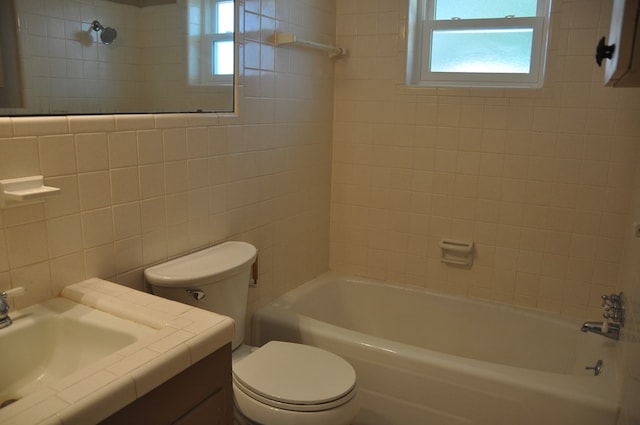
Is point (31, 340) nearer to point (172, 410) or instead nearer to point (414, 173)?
point (172, 410)

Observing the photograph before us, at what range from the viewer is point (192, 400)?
3.83 ft

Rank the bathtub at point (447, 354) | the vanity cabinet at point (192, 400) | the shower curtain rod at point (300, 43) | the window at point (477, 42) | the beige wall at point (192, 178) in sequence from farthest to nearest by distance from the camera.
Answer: the window at point (477, 42), the shower curtain rod at point (300, 43), the bathtub at point (447, 354), the beige wall at point (192, 178), the vanity cabinet at point (192, 400)

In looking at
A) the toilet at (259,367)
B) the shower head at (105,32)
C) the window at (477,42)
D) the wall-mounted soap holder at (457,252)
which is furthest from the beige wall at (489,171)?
the shower head at (105,32)

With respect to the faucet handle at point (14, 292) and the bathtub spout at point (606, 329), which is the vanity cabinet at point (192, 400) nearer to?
the faucet handle at point (14, 292)

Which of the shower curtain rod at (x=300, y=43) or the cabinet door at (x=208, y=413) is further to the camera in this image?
the shower curtain rod at (x=300, y=43)

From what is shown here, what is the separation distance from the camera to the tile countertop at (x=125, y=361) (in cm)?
89

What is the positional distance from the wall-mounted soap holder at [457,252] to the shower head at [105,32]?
174cm

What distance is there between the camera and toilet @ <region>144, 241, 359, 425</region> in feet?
5.36

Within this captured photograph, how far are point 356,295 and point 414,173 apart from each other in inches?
28.2

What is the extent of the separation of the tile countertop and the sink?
0.16ft

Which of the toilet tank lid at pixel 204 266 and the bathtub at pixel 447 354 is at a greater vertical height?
the toilet tank lid at pixel 204 266

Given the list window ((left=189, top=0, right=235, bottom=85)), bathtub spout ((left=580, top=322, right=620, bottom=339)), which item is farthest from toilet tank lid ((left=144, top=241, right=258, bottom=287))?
bathtub spout ((left=580, top=322, right=620, bottom=339))

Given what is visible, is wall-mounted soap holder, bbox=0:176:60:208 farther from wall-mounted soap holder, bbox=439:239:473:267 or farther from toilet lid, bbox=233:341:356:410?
wall-mounted soap holder, bbox=439:239:473:267

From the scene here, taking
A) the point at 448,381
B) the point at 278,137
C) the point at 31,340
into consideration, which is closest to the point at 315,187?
the point at 278,137
